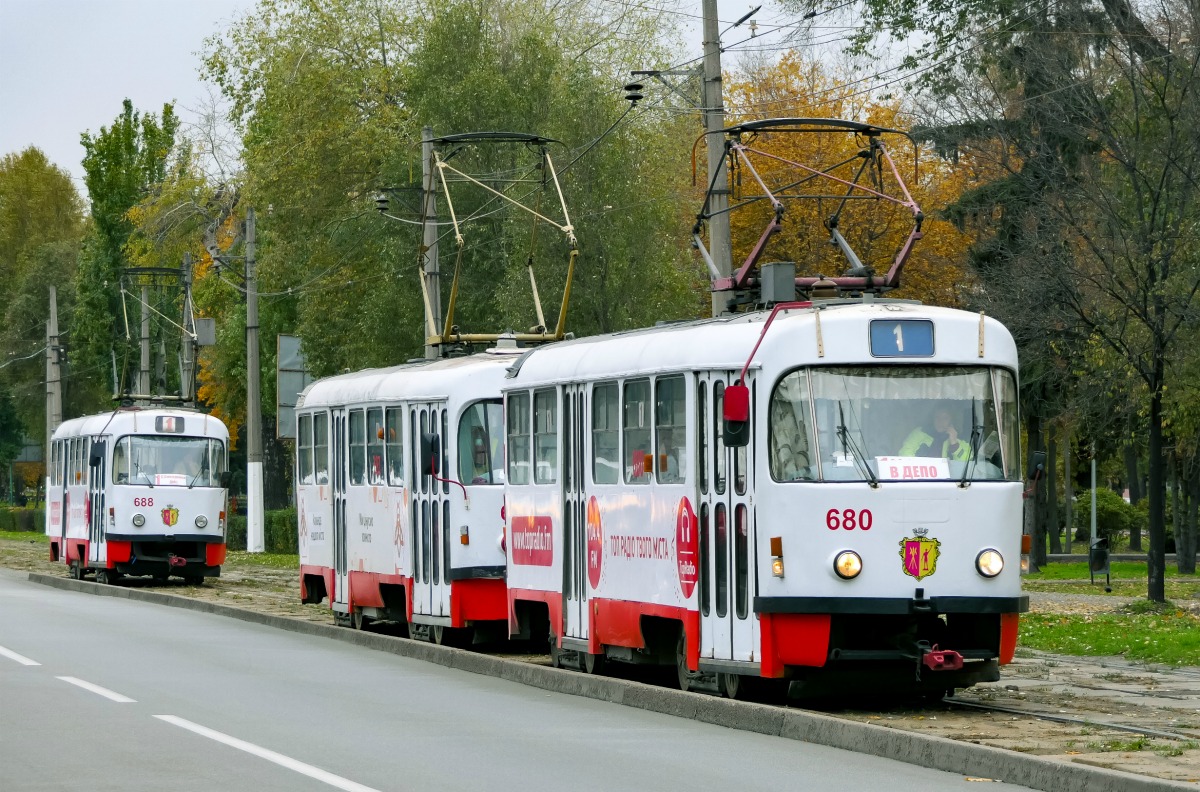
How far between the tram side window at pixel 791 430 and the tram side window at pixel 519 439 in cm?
503

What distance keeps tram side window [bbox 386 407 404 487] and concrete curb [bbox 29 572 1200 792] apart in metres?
2.04

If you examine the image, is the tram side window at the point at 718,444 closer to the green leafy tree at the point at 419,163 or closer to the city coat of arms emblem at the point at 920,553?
the city coat of arms emblem at the point at 920,553

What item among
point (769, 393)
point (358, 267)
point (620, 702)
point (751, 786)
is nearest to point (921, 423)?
point (769, 393)

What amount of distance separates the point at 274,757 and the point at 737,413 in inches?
163

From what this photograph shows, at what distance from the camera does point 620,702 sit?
15836 mm

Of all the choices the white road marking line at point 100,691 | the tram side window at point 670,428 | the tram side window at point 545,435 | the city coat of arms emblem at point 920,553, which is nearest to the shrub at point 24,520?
the tram side window at point 545,435

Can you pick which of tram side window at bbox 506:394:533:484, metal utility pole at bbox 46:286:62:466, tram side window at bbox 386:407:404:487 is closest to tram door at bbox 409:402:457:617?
tram side window at bbox 386:407:404:487

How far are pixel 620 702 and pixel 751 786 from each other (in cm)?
496

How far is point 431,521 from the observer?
2166 cm

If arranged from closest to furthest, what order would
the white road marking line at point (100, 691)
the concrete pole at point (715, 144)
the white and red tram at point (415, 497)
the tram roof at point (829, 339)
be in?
1. the tram roof at point (829, 339)
2. the white road marking line at point (100, 691)
3. the white and red tram at point (415, 497)
4. the concrete pole at point (715, 144)

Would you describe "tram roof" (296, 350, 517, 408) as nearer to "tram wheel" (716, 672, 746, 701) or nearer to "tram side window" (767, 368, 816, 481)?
"tram wheel" (716, 672, 746, 701)

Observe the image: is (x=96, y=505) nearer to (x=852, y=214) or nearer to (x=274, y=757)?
(x=852, y=214)

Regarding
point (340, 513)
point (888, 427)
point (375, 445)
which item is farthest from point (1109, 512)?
point (888, 427)

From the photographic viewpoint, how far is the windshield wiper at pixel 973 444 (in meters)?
14.4
